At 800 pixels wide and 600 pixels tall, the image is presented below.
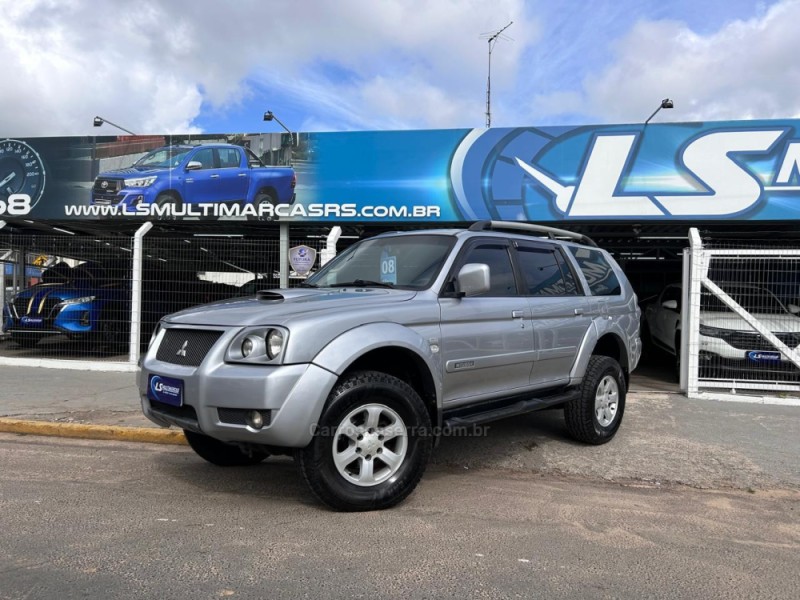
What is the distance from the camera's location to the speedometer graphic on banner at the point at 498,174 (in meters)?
9.22

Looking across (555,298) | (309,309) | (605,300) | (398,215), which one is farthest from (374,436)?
(398,215)

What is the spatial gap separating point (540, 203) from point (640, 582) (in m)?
6.99

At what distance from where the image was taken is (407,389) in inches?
151

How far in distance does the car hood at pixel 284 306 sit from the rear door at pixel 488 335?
0.47 m

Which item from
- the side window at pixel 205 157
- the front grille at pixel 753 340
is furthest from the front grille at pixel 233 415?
the front grille at pixel 753 340

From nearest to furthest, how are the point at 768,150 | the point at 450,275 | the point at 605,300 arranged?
1. the point at 450,275
2. the point at 605,300
3. the point at 768,150

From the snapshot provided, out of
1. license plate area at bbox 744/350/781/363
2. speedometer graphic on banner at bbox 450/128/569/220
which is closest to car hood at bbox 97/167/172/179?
speedometer graphic on banner at bbox 450/128/569/220

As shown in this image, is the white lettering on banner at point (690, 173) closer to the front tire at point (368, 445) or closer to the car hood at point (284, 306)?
the car hood at point (284, 306)

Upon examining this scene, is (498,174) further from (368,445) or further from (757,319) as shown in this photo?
(368,445)

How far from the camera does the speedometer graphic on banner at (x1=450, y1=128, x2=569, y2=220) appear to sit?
9.22 m

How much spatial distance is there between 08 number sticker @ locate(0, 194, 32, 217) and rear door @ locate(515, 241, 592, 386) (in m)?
9.32

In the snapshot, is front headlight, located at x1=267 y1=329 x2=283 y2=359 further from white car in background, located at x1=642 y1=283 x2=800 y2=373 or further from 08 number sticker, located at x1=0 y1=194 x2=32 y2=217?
08 number sticker, located at x1=0 y1=194 x2=32 y2=217

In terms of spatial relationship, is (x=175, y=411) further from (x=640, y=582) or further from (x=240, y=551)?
(x=640, y=582)

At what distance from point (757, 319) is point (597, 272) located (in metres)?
3.92
